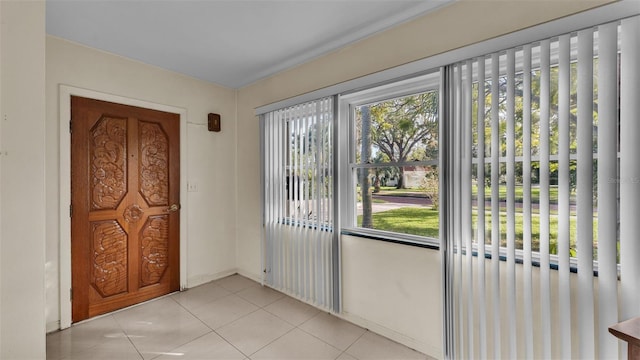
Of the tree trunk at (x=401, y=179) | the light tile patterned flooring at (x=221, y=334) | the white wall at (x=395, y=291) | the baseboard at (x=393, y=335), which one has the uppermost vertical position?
the tree trunk at (x=401, y=179)

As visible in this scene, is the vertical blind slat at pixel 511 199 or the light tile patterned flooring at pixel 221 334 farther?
the light tile patterned flooring at pixel 221 334

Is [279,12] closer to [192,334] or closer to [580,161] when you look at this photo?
[580,161]

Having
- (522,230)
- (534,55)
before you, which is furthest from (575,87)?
(522,230)

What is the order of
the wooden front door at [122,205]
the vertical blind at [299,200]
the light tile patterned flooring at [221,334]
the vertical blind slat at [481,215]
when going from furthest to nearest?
the vertical blind at [299,200] < the wooden front door at [122,205] < the light tile patterned flooring at [221,334] < the vertical blind slat at [481,215]

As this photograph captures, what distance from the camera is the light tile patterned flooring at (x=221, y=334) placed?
6.69ft

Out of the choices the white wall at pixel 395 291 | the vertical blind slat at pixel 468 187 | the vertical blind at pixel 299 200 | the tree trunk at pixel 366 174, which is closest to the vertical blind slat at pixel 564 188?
the vertical blind slat at pixel 468 187

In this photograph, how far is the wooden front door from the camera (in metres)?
2.46

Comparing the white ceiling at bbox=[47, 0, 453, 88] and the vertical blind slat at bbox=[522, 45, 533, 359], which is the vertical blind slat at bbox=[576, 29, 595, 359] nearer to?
the vertical blind slat at bbox=[522, 45, 533, 359]

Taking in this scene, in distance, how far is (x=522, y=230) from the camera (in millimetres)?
1590

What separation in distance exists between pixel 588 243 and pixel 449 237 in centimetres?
68

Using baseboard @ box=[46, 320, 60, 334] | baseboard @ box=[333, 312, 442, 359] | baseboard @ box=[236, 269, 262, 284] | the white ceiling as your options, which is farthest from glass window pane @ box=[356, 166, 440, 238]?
baseboard @ box=[46, 320, 60, 334]

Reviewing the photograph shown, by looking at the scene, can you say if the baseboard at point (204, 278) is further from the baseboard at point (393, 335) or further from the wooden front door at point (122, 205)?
the baseboard at point (393, 335)

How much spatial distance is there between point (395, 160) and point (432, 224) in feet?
2.01

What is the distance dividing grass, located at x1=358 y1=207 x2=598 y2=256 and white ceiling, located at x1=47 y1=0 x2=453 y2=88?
1.50 metres
